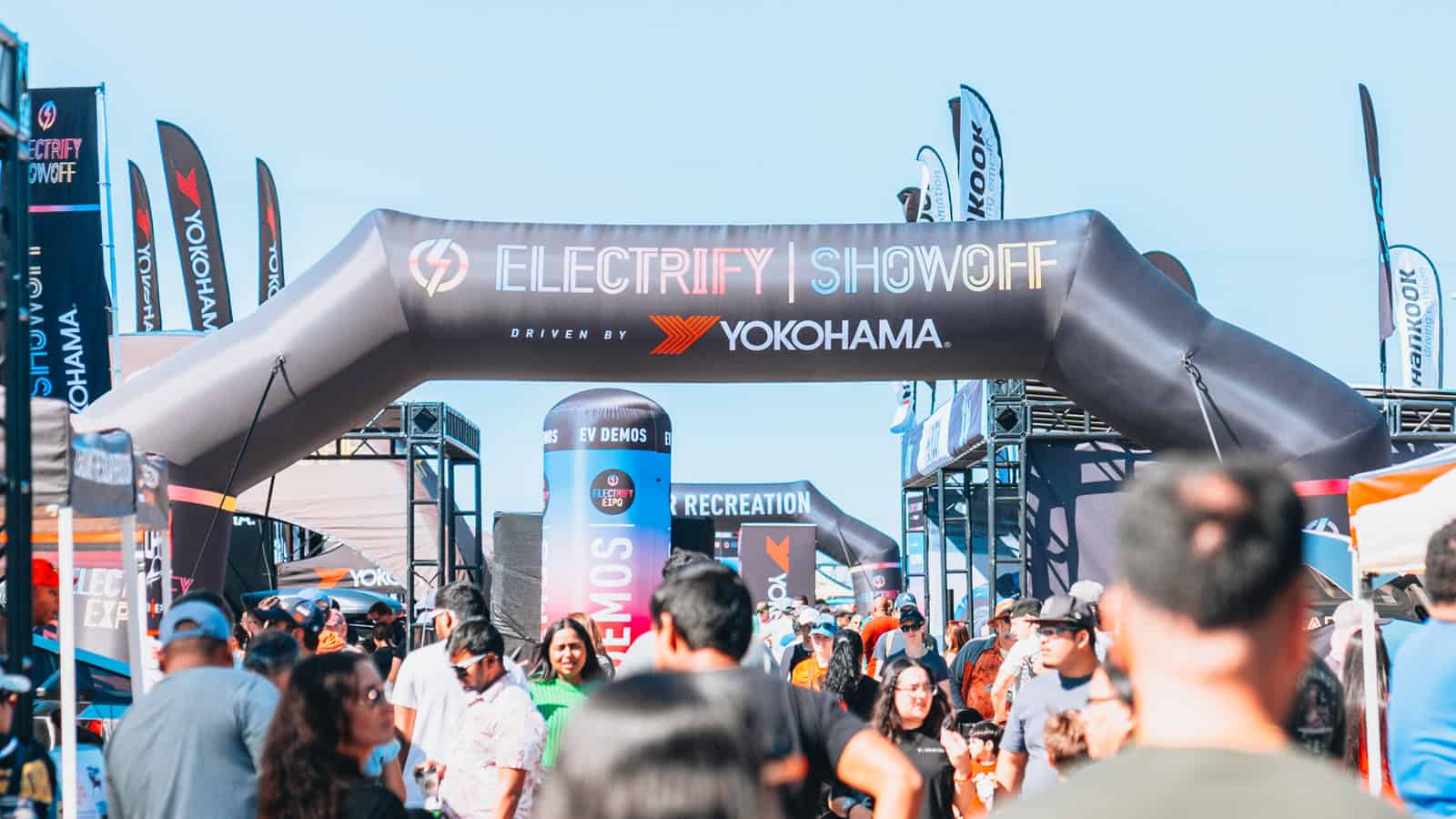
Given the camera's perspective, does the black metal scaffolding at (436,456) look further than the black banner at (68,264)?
Yes

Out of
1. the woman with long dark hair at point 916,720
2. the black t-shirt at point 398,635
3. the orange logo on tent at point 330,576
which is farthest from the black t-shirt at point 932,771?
the orange logo on tent at point 330,576

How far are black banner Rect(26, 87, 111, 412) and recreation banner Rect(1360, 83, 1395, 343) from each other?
42.7ft

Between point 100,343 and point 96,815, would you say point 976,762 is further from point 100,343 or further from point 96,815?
point 100,343

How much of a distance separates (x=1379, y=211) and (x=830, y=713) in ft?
55.7

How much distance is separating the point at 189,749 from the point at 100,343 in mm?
7790

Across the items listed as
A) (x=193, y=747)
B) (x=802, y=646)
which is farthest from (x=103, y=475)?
(x=802, y=646)

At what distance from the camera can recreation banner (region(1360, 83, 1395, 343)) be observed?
1655 cm

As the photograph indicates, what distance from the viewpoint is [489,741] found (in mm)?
5359

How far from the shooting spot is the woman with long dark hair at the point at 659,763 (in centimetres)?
120

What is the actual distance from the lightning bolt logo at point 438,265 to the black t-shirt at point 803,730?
787cm

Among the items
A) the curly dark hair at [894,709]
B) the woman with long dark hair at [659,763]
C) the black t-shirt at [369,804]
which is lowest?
the curly dark hair at [894,709]

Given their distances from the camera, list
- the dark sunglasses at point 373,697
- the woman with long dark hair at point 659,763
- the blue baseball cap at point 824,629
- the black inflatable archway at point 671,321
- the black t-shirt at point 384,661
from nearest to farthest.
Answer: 1. the woman with long dark hair at point 659,763
2. the dark sunglasses at point 373,697
3. the black t-shirt at point 384,661
4. the blue baseball cap at point 824,629
5. the black inflatable archway at point 671,321

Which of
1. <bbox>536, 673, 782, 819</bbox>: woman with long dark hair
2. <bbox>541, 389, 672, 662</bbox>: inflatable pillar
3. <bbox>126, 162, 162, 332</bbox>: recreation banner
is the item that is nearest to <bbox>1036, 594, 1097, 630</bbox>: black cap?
<bbox>536, 673, 782, 819</bbox>: woman with long dark hair

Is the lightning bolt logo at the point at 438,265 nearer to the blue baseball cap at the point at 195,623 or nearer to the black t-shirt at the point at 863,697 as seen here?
the black t-shirt at the point at 863,697
